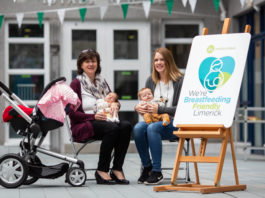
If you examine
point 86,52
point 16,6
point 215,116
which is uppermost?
point 16,6

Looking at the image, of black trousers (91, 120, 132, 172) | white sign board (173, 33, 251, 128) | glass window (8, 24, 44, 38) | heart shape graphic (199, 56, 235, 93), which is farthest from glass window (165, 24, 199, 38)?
heart shape graphic (199, 56, 235, 93)

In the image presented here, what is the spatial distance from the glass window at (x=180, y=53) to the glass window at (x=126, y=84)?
0.89 meters

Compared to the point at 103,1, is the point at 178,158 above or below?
below

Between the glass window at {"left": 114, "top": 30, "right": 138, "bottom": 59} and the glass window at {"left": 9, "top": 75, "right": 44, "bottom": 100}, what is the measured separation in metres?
1.56

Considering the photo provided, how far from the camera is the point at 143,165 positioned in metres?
6.84

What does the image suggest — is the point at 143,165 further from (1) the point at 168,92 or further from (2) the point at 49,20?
(2) the point at 49,20

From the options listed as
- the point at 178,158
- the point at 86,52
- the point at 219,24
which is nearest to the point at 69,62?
the point at 219,24

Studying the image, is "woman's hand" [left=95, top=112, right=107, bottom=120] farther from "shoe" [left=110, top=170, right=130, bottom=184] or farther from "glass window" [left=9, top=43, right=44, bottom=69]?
"glass window" [left=9, top=43, right=44, bottom=69]

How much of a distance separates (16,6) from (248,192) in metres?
7.59

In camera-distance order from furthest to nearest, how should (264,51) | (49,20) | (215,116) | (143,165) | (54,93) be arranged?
1. (49,20)
2. (264,51)
3. (143,165)
4. (54,93)
5. (215,116)

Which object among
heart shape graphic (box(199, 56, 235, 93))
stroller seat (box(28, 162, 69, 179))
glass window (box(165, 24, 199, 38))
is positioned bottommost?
stroller seat (box(28, 162, 69, 179))

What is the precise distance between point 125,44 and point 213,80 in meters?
7.03

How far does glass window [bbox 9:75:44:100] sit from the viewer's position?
1280 cm

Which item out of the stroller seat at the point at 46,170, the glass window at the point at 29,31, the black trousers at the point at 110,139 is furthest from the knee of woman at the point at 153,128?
the glass window at the point at 29,31
